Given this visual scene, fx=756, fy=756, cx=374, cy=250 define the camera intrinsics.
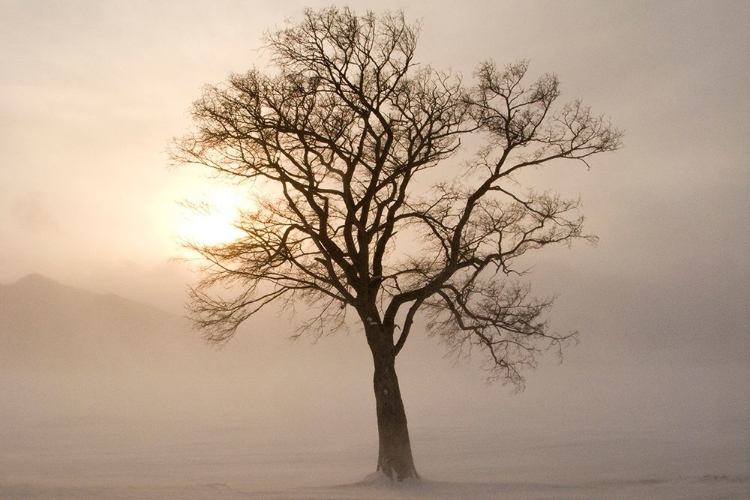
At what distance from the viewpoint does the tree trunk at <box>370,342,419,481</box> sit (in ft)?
52.8

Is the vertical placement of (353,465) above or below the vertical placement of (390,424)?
below

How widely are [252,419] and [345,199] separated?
106 ft

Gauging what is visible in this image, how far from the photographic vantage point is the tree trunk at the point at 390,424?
1609 cm

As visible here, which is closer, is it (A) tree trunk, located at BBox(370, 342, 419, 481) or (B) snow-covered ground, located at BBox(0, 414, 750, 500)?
(B) snow-covered ground, located at BBox(0, 414, 750, 500)

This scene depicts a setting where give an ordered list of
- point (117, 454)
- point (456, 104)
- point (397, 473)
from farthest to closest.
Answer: point (117, 454)
point (456, 104)
point (397, 473)

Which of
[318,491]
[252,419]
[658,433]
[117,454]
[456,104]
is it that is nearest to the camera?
[318,491]

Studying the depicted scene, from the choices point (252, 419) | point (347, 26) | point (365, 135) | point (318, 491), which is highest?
point (347, 26)

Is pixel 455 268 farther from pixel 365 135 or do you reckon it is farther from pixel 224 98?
pixel 224 98

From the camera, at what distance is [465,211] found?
56.5 feet

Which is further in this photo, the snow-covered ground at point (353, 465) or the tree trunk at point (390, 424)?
the tree trunk at point (390, 424)

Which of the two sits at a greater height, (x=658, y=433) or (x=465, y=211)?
(x=465, y=211)

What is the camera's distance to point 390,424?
53.6 feet

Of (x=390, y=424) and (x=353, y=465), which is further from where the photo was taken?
(x=353, y=465)

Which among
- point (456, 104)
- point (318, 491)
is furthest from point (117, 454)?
point (456, 104)
